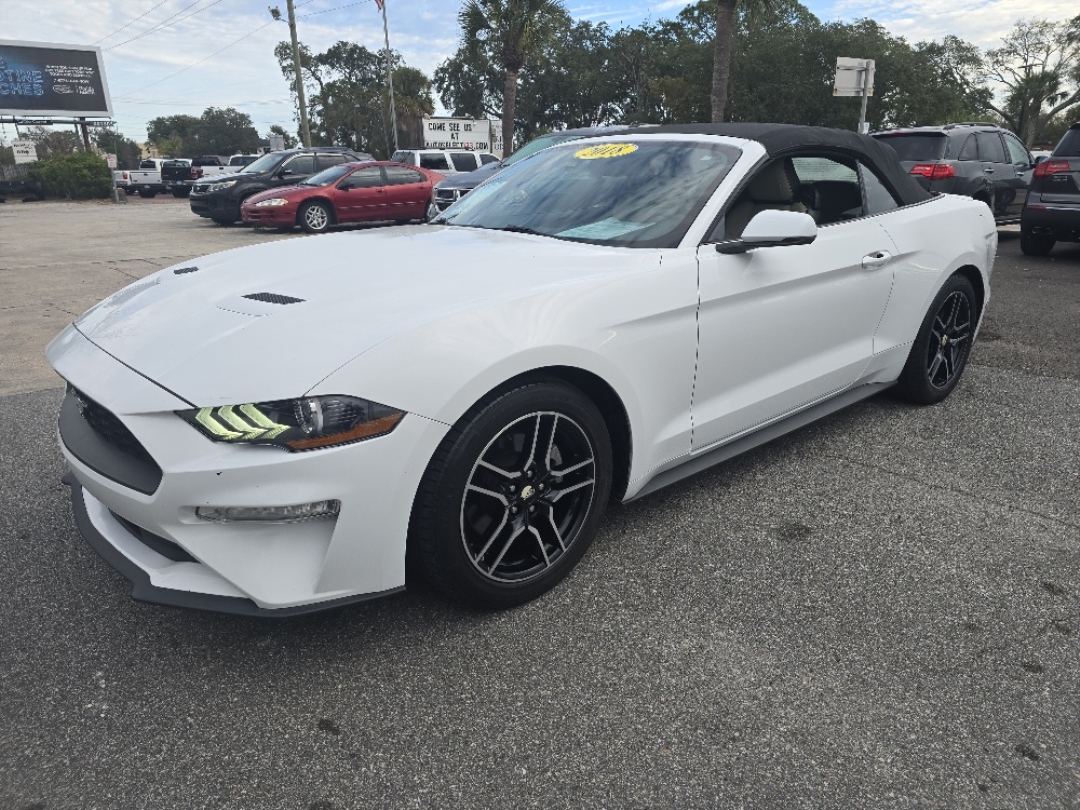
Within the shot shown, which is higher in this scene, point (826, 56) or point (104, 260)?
point (826, 56)

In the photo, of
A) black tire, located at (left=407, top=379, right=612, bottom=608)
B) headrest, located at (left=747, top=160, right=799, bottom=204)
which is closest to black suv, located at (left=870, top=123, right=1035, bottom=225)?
headrest, located at (left=747, top=160, right=799, bottom=204)

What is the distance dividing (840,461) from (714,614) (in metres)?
1.49

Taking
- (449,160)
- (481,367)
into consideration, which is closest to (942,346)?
(481,367)

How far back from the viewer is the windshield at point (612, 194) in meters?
2.86

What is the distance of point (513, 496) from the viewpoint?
2355 mm

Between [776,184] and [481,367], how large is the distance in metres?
1.69

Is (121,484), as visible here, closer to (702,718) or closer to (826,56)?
(702,718)

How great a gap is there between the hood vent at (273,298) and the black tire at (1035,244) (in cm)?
981

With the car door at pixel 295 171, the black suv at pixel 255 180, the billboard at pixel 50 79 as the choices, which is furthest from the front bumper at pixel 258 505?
the billboard at pixel 50 79

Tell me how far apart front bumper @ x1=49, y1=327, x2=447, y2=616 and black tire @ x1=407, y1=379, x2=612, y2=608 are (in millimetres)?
100

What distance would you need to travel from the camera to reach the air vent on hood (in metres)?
2.34

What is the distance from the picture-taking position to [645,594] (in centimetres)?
256

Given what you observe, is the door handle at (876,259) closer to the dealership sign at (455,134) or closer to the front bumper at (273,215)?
the front bumper at (273,215)

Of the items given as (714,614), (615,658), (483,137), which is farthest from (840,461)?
(483,137)
